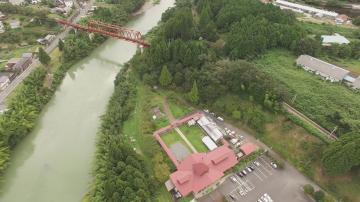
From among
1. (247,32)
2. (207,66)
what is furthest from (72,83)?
(247,32)

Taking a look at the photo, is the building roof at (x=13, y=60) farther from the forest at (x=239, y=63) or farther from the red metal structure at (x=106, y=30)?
the forest at (x=239, y=63)

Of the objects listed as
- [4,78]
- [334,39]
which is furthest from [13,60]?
[334,39]

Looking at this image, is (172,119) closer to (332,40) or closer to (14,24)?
(332,40)

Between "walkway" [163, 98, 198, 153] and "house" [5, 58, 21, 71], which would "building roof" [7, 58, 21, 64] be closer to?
"house" [5, 58, 21, 71]

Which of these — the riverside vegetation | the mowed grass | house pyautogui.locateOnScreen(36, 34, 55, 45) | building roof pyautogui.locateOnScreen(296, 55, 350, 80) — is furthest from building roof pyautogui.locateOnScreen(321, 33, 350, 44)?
house pyautogui.locateOnScreen(36, 34, 55, 45)

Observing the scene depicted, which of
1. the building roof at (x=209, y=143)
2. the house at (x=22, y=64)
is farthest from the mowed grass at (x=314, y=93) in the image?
the house at (x=22, y=64)

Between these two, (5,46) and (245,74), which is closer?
(245,74)

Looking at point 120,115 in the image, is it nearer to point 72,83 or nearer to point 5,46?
point 72,83

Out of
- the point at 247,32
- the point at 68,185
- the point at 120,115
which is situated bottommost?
the point at 68,185
